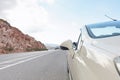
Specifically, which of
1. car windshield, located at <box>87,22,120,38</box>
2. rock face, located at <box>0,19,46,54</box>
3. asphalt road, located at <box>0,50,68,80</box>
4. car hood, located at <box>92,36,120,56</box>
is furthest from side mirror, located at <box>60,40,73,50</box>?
rock face, located at <box>0,19,46,54</box>

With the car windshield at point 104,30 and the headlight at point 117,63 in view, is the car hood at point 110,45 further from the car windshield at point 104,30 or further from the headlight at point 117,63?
the car windshield at point 104,30

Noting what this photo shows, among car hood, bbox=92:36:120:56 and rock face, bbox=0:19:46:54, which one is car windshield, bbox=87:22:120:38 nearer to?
car hood, bbox=92:36:120:56

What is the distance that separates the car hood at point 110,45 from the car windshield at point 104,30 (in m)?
0.38

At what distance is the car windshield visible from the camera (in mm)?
3912

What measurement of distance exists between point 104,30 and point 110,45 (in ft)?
4.04

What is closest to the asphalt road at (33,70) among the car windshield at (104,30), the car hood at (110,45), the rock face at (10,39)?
the car windshield at (104,30)

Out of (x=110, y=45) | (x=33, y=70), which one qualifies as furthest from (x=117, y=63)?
(x=33, y=70)

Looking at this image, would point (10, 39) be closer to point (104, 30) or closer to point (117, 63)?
point (104, 30)

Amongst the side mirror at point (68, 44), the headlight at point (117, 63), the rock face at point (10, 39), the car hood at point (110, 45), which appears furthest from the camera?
the rock face at point (10, 39)

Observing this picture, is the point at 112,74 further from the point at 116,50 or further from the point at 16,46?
the point at 16,46

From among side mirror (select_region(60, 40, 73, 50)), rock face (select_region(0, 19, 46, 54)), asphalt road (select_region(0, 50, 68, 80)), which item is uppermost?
rock face (select_region(0, 19, 46, 54))

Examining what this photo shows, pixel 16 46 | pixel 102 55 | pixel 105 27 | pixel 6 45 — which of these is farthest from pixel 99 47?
pixel 16 46

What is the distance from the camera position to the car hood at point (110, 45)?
2731mm

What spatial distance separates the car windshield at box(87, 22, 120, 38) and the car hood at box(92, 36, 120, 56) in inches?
15.0
